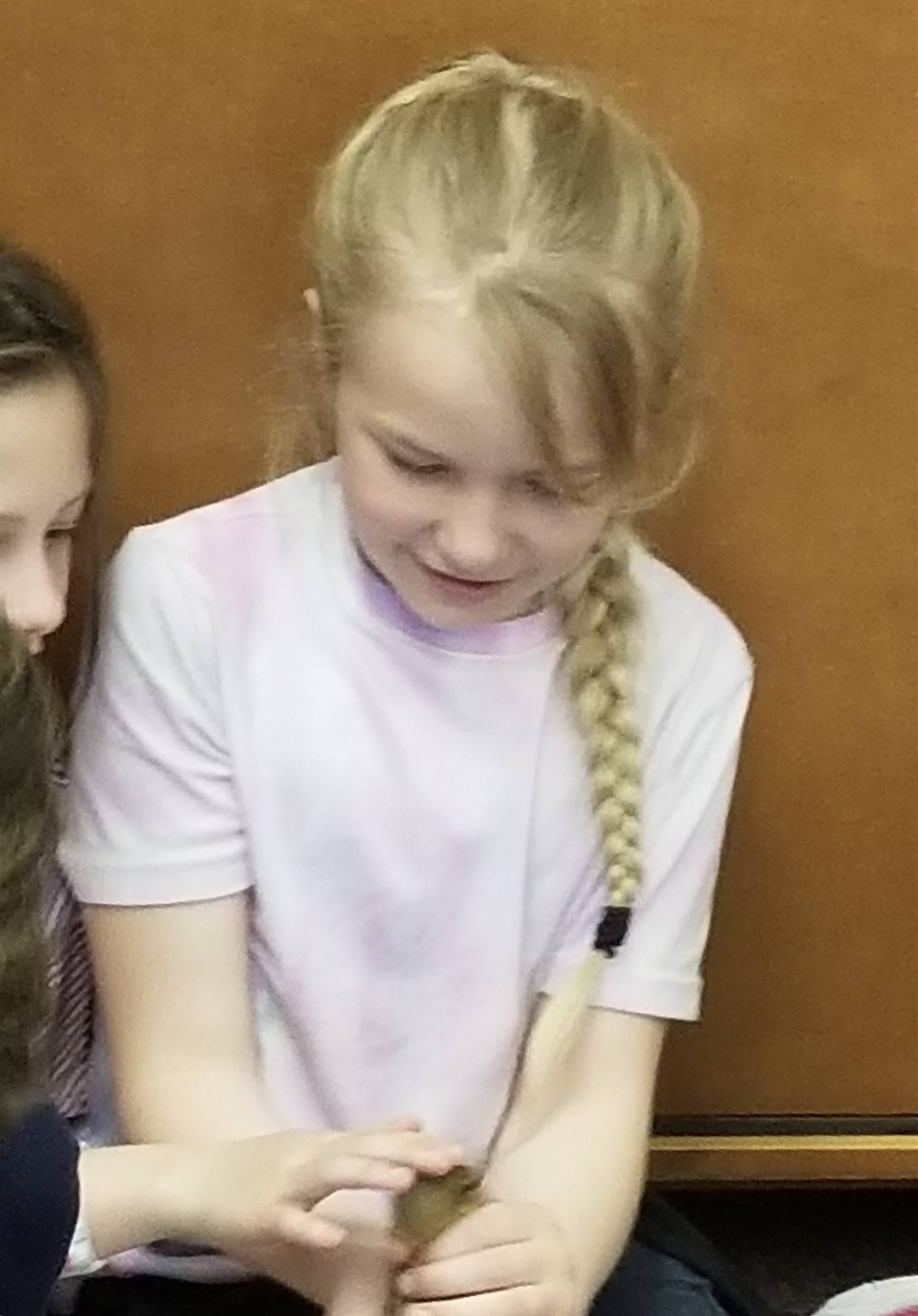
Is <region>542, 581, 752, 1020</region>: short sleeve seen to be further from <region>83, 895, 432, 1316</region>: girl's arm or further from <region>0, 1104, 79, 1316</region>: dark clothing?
<region>0, 1104, 79, 1316</region>: dark clothing

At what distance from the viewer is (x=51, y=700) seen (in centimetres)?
69

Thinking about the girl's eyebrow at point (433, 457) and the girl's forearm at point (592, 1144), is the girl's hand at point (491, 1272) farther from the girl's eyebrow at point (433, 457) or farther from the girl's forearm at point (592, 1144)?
the girl's eyebrow at point (433, 457)

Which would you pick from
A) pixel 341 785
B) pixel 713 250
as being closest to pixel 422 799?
pixel 341 785

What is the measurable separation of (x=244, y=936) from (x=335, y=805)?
2.7 inches

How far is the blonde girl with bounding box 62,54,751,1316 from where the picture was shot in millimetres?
740

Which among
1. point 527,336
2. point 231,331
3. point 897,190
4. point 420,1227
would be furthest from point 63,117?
point 420,1227

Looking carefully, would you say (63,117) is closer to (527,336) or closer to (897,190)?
(527,336)

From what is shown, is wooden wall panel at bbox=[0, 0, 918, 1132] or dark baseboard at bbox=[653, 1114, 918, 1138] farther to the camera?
dark baseboard at bbox=[653, 1114, 918, 1138]

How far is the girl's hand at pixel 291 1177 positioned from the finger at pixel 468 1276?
29mm

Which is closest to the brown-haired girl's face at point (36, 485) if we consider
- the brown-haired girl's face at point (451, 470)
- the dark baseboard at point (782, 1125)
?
the brown-haired girl's face at point (451, 470)

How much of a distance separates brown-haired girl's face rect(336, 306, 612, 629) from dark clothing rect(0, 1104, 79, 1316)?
9.4 inches

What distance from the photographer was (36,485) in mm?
753

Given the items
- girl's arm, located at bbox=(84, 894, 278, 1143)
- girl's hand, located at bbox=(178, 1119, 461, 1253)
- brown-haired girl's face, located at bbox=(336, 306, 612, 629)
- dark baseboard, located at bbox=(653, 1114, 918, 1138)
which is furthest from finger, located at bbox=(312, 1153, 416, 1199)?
dark baseboard, located at bbox=(653, 1114, 918, 1138)

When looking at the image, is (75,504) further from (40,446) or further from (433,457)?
(433,457)
